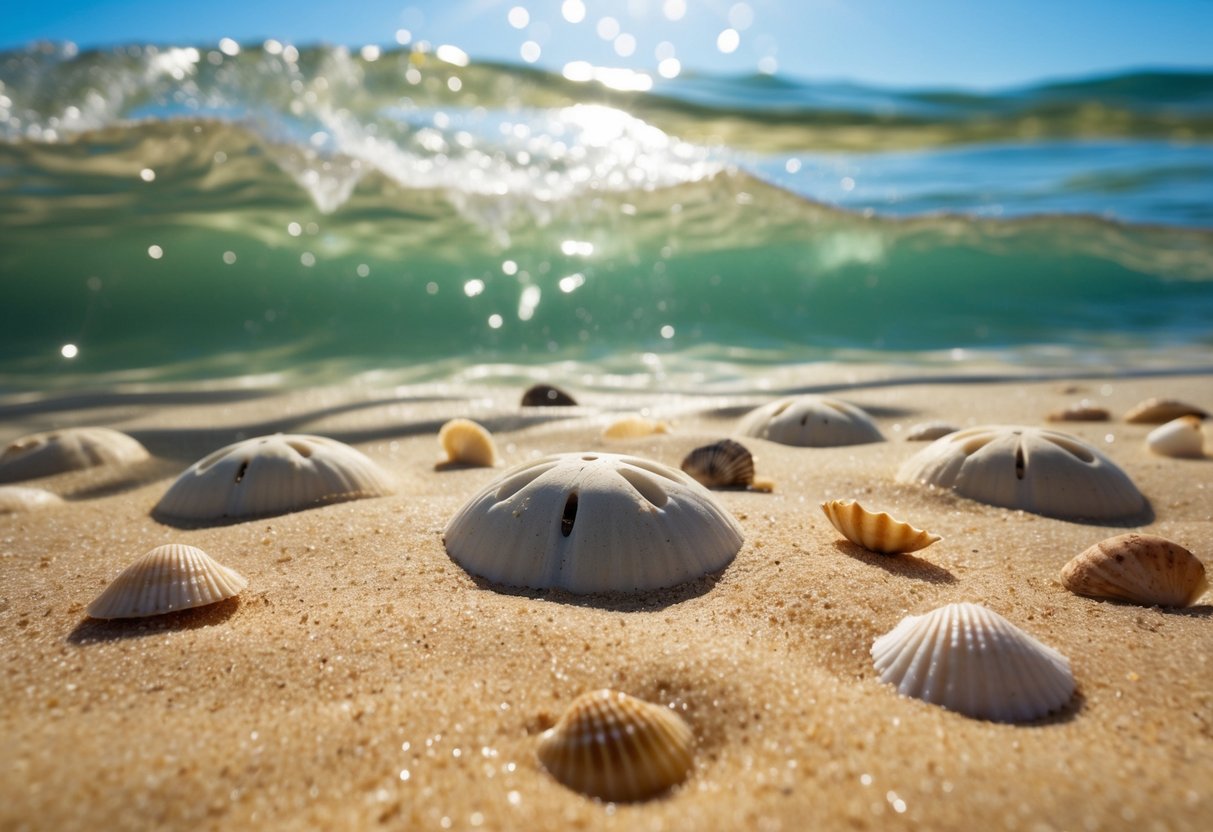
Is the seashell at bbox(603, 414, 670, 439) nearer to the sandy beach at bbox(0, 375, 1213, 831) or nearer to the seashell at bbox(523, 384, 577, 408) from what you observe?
the seashell at bbox(523, 384, 577, 408)

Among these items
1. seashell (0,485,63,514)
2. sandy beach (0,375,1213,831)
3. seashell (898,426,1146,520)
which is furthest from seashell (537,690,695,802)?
seashell (0,485,63,514)

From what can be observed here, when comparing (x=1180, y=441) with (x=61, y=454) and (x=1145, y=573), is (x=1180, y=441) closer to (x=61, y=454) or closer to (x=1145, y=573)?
(x=1145, y=573)

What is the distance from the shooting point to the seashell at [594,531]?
1938 mm

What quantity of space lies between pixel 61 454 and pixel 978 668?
396 cm

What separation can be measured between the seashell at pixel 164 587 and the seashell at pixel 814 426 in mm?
2717

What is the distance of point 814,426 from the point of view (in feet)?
12.6

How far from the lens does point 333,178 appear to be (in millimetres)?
12242

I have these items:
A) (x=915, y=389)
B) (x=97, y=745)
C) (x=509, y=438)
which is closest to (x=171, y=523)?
(x=97, y=745)

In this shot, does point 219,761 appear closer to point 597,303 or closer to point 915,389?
point 915,389

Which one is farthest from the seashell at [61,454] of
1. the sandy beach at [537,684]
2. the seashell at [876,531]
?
the seashell at [876,531]

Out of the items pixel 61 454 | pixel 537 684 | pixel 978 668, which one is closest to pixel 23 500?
pixel 61 454

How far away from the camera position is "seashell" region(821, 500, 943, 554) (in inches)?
82.8

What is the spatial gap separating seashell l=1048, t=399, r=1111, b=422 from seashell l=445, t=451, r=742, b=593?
336cm

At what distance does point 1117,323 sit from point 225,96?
14145 millimetres
